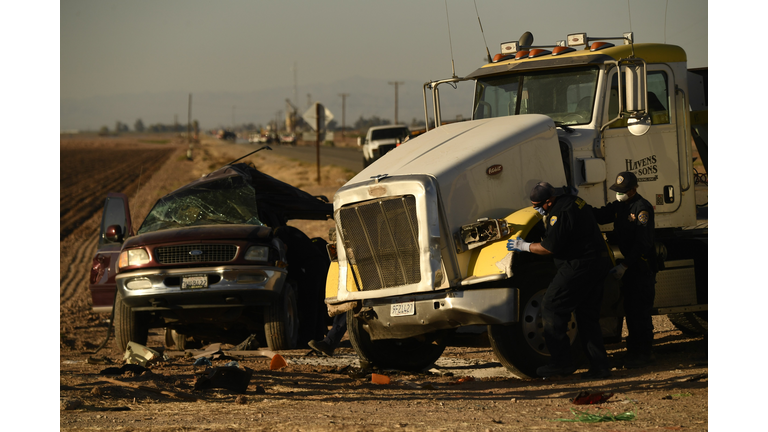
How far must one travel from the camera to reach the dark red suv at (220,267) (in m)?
10.0

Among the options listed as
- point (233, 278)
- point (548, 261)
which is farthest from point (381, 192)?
point (233, 278)

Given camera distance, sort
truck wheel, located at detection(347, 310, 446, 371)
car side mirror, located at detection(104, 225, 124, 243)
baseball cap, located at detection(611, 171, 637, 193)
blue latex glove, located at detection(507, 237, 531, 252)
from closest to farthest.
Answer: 1. blue latex glove, located at detection(507, 237, 531, 252)
2. baseball cap, located at detection(611, 171, 637, 193)
3. truck wheel, located at detection(347, 310, 446, 371)
4. car side mirror, located at detection(104, 225, 124, 243)

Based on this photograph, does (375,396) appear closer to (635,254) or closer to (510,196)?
(510,196)

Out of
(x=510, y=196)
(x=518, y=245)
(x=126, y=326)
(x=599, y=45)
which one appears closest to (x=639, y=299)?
(x=510, y=196)

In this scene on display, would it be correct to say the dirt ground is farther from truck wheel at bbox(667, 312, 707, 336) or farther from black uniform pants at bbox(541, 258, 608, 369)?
black uniform pants at bbox(541, 258, 608, 369)

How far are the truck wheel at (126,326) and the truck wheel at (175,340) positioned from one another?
1.45 meters

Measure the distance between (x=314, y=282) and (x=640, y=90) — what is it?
4.65 meters

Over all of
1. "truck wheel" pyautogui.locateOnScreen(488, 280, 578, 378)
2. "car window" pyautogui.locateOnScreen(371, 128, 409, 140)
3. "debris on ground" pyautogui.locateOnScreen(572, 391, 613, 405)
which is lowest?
"debris on ground" pyautogui.locateOnScreen(572, 391, 613, 405)

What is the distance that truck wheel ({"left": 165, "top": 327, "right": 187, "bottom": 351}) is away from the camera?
12.1m

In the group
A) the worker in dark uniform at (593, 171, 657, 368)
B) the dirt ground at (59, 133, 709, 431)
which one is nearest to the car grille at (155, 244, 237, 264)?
the dirt ground at (59, 133, 709, 431)

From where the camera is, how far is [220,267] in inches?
395

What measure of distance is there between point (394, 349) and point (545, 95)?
10.0 ft

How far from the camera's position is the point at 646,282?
8.33 metres

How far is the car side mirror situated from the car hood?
0.86 metres
